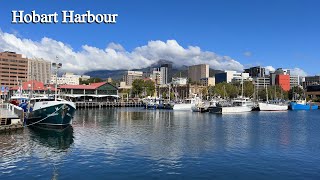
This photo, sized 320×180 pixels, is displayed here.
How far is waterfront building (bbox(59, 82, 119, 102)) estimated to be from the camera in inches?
6594

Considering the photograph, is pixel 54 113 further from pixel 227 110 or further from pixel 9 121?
pixel 227 110

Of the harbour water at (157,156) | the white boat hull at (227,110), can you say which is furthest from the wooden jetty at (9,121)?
the white boat hull at (227,110)

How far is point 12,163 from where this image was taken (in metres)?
31.9

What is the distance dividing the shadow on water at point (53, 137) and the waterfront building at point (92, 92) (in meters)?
109

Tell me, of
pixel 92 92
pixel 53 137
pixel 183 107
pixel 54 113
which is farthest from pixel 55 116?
pixel 92 92

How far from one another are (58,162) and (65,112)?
24604 mm

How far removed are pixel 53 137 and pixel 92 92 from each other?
128 meters

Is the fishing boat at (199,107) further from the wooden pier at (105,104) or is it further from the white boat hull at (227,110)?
the wooden pier at (105,104)

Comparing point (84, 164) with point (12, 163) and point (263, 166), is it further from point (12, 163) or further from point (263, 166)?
point (263, 166)

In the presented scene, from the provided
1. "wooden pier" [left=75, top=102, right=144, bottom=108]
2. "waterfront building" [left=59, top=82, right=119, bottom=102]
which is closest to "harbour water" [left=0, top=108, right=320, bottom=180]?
"wooden pier" [left=75, top=102, right=144, bottom=108]

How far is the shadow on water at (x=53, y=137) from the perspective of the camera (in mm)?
43438

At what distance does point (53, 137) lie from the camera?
1972 inches

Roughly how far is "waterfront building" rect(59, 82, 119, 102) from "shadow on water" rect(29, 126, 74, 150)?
10939 centimetres

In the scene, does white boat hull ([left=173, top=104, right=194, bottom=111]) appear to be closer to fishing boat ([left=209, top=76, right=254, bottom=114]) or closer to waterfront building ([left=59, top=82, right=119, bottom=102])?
fishing boat ([left=209, top=76, right=254, bottom=114])
